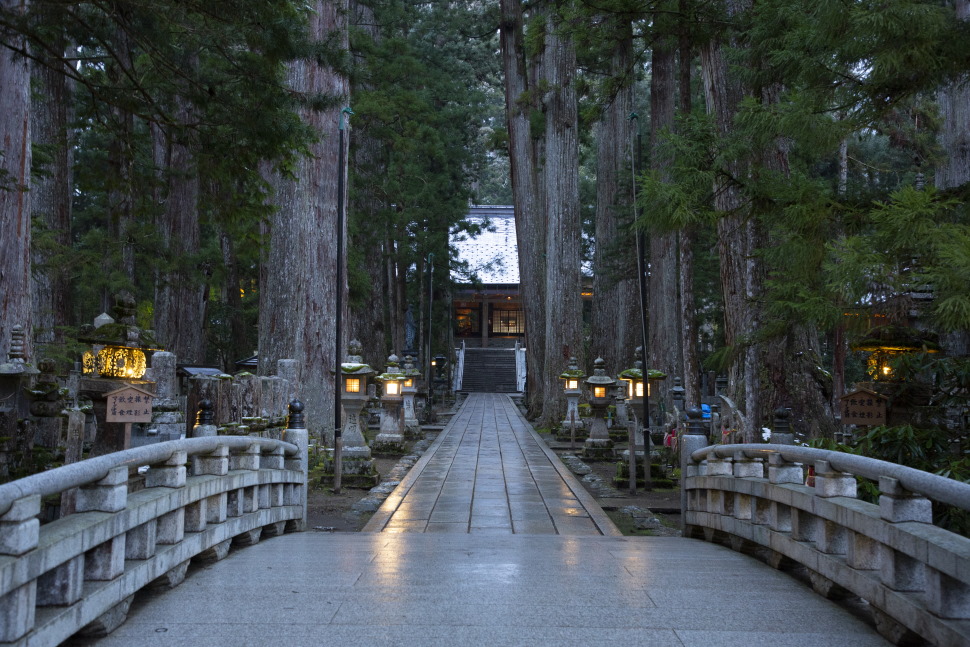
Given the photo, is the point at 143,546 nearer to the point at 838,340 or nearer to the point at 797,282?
the point at 797,282

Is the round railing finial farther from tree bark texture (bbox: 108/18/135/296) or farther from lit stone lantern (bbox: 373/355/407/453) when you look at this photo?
lit stone lantern (bbox: 373/355/407/453)

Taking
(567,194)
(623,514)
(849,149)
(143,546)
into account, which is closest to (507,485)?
(623,514)

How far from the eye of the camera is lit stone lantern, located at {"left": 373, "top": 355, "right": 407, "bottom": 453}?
717 inches

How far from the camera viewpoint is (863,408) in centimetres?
944

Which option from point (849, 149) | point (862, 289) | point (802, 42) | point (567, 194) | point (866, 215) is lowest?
point (862, 289)

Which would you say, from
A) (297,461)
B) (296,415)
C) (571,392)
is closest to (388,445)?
(571,392)

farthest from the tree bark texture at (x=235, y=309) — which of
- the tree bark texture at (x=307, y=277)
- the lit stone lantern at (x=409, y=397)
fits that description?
the tree bark texture at (x=307, y=277)

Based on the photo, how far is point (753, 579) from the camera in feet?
18.1

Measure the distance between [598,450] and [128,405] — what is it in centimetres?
1021

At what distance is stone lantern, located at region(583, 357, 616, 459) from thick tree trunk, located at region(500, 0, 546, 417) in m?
7.89

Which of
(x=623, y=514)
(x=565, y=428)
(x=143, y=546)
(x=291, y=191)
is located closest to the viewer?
(x=143, y=546)

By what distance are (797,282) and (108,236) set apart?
2082 cm

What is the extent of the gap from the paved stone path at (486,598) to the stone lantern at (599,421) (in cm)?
957

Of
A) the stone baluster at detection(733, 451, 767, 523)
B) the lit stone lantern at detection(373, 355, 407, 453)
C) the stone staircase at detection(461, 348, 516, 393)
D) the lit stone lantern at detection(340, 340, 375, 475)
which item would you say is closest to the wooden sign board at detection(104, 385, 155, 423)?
the lit stone lantern at detection(340, 340, 375, 475)
